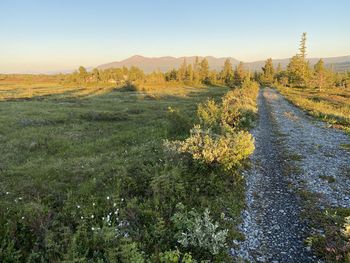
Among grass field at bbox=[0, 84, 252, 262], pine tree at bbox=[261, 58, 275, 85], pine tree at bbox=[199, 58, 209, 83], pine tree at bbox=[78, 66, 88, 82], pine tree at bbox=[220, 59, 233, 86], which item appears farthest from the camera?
pine tree at bbox=[78, 66, 88, 82]

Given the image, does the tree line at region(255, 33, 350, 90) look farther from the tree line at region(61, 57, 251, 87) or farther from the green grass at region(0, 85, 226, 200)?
the green grass at region(0, 85, 226, 200)

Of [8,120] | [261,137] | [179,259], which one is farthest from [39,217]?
[8,120]

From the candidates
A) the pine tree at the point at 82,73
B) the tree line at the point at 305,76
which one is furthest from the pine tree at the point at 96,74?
the tree line at the point at 305,76

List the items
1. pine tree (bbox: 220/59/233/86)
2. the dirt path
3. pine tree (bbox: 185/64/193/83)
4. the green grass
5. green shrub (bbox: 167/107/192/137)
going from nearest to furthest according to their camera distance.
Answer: the dirt path
the green grass
green shrub (bbox: 167/107/192/137)
pine tree (bbox: 220/59/233/86)
pine tree (bbox: 185/64/193/83)

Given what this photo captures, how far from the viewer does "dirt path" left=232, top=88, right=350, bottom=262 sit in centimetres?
879

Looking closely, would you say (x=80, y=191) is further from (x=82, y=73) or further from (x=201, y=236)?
(x=82, y=73)

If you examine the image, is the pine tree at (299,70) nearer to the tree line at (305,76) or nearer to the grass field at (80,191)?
the tree line at (305,76)

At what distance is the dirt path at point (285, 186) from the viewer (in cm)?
879

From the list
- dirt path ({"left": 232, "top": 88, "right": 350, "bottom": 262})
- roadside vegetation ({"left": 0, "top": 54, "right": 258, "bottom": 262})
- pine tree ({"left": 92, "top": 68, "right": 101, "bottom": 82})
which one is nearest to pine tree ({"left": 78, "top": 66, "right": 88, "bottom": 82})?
pine tree ({"left": 92, "top": 68, "right": 101, "bottom": 82})

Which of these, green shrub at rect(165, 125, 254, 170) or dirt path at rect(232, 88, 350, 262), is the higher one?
green shrub at rect(165, 125, 254, 170)

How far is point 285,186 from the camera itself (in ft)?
43.6

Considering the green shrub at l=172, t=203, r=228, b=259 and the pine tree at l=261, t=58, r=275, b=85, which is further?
the pine tree at l=261, t=58, r=275, b=85

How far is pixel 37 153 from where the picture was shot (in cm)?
2150

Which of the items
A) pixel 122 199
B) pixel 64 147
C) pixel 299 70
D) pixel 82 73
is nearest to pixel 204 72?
pixel 299 70
